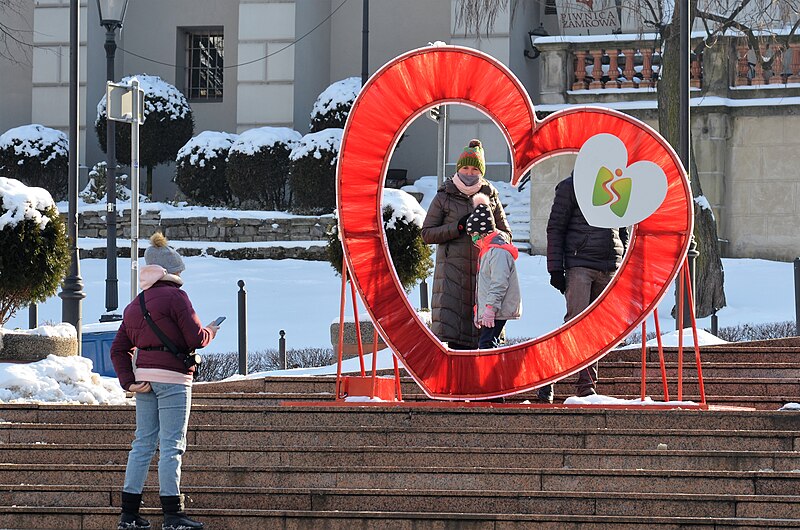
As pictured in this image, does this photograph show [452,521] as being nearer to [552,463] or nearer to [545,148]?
[552,463]

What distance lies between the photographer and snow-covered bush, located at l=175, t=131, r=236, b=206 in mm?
27281

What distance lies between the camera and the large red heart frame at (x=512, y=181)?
1052cm

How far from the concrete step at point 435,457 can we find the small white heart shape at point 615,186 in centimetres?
173

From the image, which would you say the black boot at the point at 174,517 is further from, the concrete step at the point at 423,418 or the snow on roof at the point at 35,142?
the snow on roof at the point at 35,142

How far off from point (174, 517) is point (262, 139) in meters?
19.3

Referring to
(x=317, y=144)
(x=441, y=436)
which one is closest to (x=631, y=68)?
(x=317, y=144)

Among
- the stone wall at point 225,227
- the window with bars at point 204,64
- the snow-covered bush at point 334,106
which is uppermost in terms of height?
the window with bars at point 204,64

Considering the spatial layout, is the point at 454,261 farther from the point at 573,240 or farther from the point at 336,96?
the point at 336,96


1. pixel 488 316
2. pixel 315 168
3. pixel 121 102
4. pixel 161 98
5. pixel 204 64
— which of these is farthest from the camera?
pixel 204 64

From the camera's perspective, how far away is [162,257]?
844 centimetres

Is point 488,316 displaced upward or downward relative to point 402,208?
downward

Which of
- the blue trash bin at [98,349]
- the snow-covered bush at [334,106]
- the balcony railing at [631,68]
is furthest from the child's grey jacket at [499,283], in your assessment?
the snow-covered bush at [334,106]

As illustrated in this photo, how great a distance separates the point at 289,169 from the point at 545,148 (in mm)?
15981

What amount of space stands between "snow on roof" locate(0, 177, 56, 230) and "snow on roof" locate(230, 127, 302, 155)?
13.1 m
